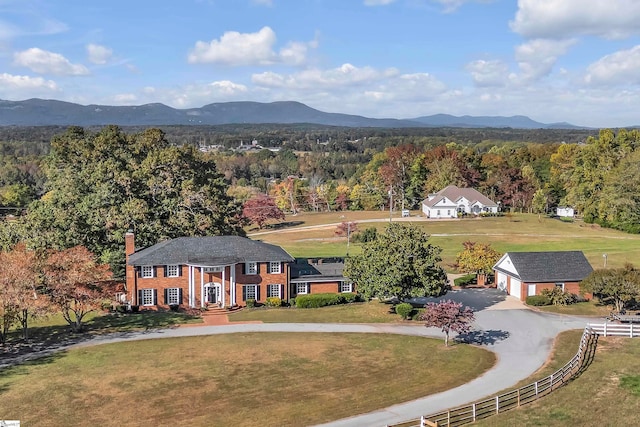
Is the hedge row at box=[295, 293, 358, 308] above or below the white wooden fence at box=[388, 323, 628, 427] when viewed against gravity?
below

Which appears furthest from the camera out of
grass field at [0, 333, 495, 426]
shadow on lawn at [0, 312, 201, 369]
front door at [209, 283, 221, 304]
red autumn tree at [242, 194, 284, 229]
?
red autumn tree at [242, 194, 284, 229]

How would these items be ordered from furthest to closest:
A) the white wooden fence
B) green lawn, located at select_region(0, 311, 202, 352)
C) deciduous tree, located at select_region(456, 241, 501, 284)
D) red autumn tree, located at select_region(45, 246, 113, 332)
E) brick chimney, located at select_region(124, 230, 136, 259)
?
deciduous tree, located at select_region(456, 241, 501, 284) → brick chimney, located at select_region(124, 230, 136, 259) → red autumn tree, located at select_region(45, 246, 113, 332) → green lawn, located at select_region(0, 311, 202, 352) → the white wooden fence

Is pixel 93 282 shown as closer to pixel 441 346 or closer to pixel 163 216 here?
pixel 163 216

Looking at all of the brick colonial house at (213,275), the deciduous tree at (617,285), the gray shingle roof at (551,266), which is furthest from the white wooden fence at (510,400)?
the brick colonial house at (213,275)

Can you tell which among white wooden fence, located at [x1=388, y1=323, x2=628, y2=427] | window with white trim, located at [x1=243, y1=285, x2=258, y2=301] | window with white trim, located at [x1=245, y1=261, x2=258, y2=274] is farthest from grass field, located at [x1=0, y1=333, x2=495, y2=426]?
window with white trim, located at [x1=245, y1=261, x2=258, y2=274]

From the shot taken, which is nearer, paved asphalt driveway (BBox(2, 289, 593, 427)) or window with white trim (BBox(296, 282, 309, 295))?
paved asphalt driveway (BBox(2, 289, 593, 427))

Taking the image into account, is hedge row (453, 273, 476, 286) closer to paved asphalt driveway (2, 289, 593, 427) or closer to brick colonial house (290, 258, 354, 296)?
paved asphalt driveway (2, 289, 593, 427)
